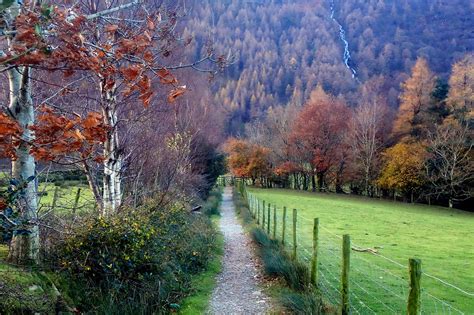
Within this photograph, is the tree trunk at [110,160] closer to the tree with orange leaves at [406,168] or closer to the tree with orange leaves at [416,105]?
the tree with orange leaves at [406,168]

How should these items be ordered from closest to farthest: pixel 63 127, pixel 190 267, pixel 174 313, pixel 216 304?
pixel 63 127 → pixel 174 313 → pixel 216 304 → pixel 190 267

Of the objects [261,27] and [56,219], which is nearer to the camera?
[56,219]

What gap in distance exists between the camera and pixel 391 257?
13844 millimetres

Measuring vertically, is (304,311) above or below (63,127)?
below

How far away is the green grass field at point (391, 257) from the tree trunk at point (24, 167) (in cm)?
534

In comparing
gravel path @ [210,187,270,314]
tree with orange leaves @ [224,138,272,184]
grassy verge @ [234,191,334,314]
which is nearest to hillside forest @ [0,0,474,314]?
tree with orange leaves @ [224,138,272,184]

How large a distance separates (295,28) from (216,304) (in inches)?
4170

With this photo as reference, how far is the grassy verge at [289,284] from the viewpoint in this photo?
6.50m

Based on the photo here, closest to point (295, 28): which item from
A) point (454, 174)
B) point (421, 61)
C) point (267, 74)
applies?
point (267, 74)

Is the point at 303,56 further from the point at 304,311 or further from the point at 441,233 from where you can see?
the point at 304,311

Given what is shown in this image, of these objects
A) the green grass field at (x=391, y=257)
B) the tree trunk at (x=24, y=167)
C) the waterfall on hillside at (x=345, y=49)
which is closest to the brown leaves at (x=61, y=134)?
the tree trunk at (x=24, y=167)

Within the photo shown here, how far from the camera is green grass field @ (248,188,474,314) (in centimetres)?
843

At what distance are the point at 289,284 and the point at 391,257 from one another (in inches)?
276

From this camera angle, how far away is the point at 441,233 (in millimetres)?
22172
